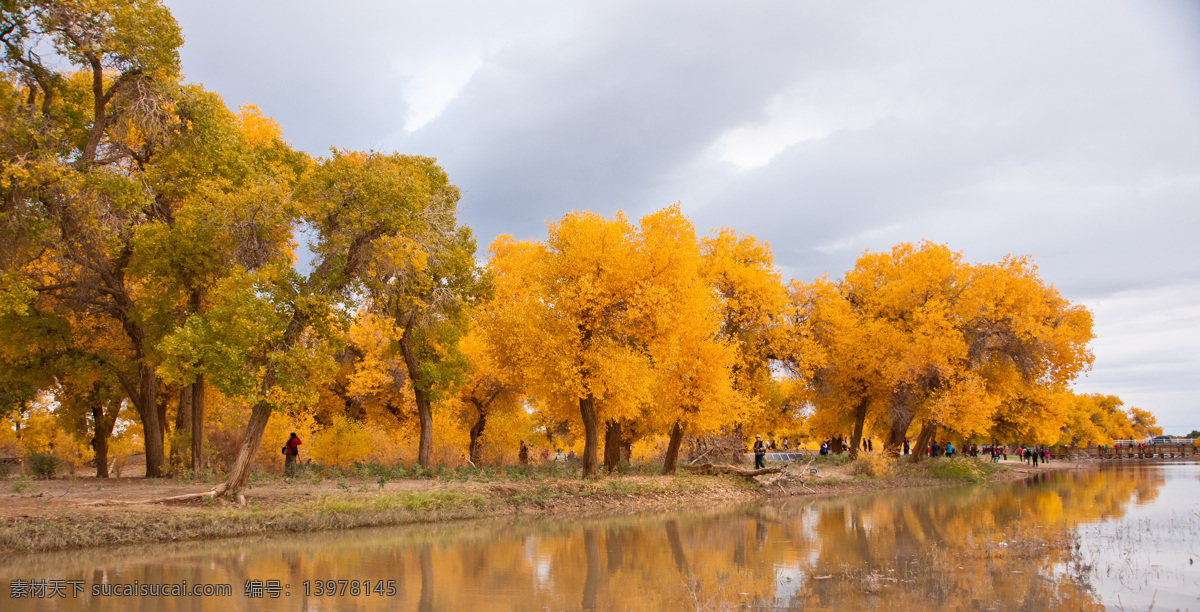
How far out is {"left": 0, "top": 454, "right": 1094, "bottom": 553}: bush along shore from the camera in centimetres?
1459

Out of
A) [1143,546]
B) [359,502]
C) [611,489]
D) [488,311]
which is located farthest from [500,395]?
[1143,546]

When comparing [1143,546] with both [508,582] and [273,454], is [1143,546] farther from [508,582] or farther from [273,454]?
[273,454]

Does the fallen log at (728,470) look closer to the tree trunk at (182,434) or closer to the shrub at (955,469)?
the shrub at (955,469)

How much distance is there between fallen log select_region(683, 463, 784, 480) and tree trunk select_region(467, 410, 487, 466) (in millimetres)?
10784

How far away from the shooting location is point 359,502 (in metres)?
18.3

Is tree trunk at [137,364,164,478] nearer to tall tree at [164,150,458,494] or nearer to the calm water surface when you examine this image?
tall tree at [164,150,458,494]

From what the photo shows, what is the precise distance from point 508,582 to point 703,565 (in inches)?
136

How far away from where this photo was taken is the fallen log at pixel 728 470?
2904 centimetres

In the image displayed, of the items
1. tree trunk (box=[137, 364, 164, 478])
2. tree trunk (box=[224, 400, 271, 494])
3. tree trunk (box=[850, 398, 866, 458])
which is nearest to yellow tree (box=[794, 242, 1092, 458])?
tree trunk (box=[850, 398, 866, 458])

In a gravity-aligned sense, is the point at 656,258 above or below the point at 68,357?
above

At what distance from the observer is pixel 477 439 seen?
118ft

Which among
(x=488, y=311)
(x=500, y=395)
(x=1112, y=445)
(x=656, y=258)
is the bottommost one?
(x=1112, y=445)

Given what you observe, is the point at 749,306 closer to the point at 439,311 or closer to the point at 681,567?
the point at 439,311

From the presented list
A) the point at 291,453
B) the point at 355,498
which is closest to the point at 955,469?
the point at 355,498
